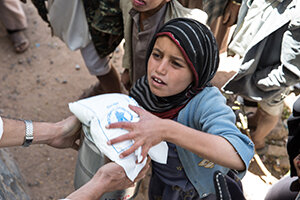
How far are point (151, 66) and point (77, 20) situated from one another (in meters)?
1.51

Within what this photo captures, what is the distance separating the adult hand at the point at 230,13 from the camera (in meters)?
2.90

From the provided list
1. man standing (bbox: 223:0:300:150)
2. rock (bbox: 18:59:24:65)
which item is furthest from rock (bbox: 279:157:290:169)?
rock (bbox: 18:59:24:65)

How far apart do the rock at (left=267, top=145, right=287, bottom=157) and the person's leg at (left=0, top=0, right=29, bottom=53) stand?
338cm

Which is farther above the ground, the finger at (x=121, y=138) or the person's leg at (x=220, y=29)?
the finger at (x=121, y=138)

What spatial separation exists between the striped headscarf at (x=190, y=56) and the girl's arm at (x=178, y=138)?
1.12 feet

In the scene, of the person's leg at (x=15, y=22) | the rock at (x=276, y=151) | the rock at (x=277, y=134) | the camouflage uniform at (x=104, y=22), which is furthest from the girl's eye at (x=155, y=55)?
the person's leg at (x=15, y=22)

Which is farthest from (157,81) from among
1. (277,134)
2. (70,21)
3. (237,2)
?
(277,134)

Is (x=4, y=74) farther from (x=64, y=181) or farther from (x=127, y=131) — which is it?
(x=127, y=131)

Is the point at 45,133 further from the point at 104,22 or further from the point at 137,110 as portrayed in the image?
the point at 104,22

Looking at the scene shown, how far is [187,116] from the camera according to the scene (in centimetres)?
171

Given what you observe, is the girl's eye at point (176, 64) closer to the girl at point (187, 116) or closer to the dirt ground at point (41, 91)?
the girl at point (187, 116)

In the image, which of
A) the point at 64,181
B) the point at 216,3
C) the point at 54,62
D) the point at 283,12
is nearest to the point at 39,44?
A: the point at 54,62

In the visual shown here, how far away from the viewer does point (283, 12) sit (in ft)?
7.43

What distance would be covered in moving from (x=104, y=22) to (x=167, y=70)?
4.50 ft
